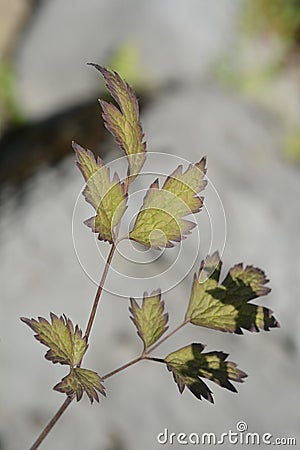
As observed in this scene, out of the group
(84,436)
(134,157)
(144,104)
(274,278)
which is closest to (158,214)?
(134,157)

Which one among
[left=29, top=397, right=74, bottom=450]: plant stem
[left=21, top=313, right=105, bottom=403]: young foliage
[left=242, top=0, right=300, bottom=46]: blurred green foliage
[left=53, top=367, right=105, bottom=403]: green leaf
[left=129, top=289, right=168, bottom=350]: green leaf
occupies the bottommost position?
[left=29, top=397, right=74, bottom=450]: plant stem

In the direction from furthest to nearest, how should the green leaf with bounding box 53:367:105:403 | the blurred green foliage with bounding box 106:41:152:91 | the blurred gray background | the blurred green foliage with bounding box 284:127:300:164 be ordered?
the blurred green foliage with bounding box 106:41:152:91 → the blurred green foliage with bounding box 284:127:300:164 → the blurred gray background → the green leaf with bounding box 53:367:105:403

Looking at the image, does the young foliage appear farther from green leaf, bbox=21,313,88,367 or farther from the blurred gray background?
the blurred gray background

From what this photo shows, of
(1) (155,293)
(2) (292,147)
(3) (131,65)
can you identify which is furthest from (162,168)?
(1) (155,293)

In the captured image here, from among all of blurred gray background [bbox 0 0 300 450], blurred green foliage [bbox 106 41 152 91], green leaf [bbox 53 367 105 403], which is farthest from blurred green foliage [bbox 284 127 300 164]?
green leaf [bbox 53 367 105 403]

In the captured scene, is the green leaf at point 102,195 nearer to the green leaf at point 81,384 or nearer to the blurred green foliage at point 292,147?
the green leaf at point 81,384

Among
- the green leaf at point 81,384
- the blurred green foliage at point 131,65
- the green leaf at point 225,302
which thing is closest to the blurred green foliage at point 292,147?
the blurred green foliage at point 131,65

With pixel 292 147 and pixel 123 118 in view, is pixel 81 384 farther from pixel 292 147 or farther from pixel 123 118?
pixel 292 147
